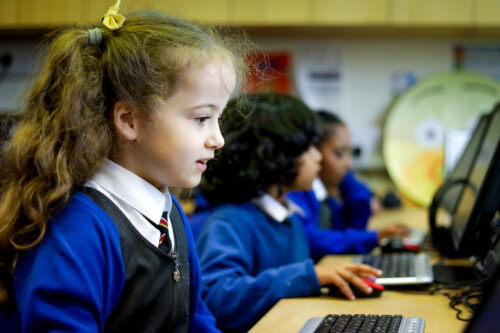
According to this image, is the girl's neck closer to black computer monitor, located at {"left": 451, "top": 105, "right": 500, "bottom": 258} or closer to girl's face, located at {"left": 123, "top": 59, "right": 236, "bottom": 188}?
black computer monitor, located at {"left": 451, "top": 105, "right": 500, "bottom": 258}

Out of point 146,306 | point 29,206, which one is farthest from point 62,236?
point 146,306

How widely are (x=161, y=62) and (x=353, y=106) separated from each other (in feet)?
8.46

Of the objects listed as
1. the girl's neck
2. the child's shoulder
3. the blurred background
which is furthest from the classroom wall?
the child's shoulder

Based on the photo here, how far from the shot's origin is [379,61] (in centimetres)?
326

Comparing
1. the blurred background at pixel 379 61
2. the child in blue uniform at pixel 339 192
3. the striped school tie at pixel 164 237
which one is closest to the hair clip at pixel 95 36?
the striped school tie at pixel 164 237

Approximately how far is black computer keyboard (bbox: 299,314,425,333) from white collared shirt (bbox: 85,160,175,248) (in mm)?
262

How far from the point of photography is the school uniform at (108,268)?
68 centimetres

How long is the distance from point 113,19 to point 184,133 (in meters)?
0.20

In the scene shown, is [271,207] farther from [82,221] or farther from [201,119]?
[82,221]

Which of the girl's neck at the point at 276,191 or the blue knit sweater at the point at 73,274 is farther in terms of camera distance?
the girl's neck at the point at 276,191

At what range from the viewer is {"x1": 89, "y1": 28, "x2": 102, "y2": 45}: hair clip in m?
0.83

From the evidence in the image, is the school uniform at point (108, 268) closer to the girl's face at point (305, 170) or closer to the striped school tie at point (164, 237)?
Result: the striped school tie at point (164, 237)

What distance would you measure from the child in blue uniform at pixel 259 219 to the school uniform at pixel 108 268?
207mm

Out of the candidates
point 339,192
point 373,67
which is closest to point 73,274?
point 339,192
